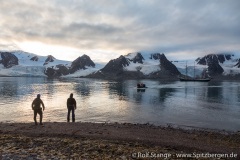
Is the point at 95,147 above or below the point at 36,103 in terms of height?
below

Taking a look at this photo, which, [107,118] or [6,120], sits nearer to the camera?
[6,120]

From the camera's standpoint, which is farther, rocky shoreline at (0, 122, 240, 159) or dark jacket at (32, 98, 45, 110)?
dark jacket at (32, 98, 45, 110)

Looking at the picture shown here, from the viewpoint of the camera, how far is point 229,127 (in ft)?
130

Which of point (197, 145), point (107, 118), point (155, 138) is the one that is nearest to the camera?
point (197, 145)

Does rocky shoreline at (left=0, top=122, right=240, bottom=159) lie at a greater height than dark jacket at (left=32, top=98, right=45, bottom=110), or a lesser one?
lesser

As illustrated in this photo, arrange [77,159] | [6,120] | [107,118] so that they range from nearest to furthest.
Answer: [77,159], [6,120], [107,118]

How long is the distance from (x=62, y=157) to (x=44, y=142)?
199 inches

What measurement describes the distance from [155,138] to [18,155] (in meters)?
12.1

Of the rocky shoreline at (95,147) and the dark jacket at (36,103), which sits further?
the dark jacket at (36,103)

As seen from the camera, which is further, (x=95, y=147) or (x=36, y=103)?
(x=36, y=103)

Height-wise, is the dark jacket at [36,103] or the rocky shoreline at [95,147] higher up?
the dark jacket at [36,103]

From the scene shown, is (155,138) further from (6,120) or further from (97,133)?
(6,120)

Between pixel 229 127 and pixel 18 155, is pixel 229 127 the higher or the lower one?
the lower one

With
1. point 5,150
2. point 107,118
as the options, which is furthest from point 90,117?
point 5,150
